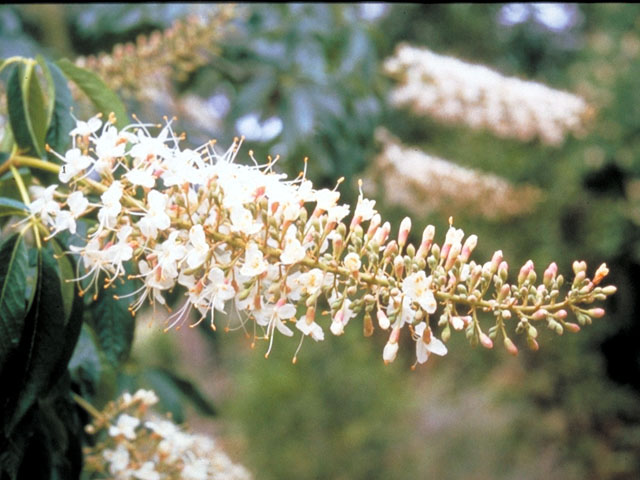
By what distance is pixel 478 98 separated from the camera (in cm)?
279

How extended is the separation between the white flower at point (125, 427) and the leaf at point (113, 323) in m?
0.15

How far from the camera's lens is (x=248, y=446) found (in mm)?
5559

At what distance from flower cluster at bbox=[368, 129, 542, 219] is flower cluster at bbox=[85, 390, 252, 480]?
185cm

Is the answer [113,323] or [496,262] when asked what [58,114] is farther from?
[496,262]

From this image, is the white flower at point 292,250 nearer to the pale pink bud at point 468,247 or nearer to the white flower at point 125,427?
the pale pink bud at point 468,247

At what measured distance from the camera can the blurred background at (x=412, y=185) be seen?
2.57 metres

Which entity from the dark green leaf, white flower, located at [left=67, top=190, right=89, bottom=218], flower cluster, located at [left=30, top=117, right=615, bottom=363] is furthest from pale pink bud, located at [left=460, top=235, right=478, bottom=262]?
the dark green leaf

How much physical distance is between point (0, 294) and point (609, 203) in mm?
4513

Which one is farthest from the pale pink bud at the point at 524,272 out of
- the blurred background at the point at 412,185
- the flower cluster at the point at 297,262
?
the blurred background at the point at 412,185

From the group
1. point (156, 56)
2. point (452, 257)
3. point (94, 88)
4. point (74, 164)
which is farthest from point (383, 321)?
point (156, 56)

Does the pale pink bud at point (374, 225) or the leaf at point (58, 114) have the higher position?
the pale pink bud at point (374, 225)

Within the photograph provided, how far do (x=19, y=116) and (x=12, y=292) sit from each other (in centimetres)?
35

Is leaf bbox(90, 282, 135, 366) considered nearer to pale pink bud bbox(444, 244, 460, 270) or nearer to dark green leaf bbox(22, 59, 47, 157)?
dark green leaf bbox(22, 59, 47, 157)

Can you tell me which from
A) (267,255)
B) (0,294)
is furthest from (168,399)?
(267,255)
